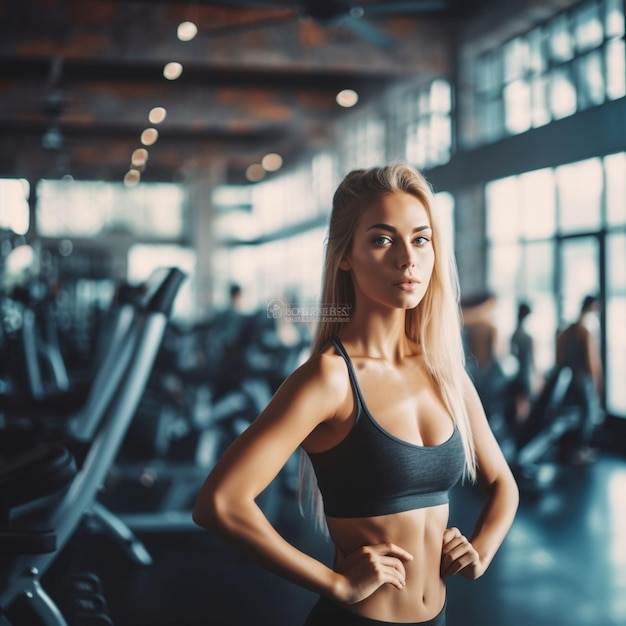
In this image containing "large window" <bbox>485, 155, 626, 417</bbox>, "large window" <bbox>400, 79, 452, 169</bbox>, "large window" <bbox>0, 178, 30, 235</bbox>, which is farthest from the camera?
"large window" <bbox>400, 79, 452, 169</bbox>

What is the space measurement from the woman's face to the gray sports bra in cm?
12

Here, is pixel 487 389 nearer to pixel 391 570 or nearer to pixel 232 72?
pixel 391 570

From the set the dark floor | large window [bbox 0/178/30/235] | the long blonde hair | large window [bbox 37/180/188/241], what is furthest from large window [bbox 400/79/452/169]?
large window [bbox 37/180/188/241]

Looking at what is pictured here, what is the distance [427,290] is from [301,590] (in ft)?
7.68

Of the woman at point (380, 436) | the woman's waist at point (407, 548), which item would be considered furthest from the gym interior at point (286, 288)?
the woman's waist at point (407, 548)

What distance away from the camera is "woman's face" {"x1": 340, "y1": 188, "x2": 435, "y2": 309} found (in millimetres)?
1132

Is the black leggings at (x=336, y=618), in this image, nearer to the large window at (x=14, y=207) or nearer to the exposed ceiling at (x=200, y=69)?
the exposed ceiling at (x=200, y=69)

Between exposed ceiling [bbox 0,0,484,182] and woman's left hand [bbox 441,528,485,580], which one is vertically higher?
exposed ceiling [bbox 0,0,484,182]

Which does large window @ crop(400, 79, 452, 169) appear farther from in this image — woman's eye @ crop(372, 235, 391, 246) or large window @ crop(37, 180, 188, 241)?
large window @ crop(37, 180, 188, 241)

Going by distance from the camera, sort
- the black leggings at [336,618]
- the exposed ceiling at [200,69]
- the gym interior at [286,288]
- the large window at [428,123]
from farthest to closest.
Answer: the large window at [428,123], the exposed ceiling at [200,69], the gym interior at [286,288], the black leggings at [336,618]

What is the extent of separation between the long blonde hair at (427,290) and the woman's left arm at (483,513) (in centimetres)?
3

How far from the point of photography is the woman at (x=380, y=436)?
1.04 m

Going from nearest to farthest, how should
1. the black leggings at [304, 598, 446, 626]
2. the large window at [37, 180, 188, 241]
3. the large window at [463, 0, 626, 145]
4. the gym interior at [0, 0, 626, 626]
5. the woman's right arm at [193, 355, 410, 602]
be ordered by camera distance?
the woman's right arm at [193, 355, 410, 602], the black leggings at [304, 598, 446, 626], the gym interior at [0, 0, 626, 626], the large window at [463, 0, 626, 145], the large window at [37, 180, 188, 241]

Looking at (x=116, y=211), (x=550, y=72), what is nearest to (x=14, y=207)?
(x=550, y=72)
